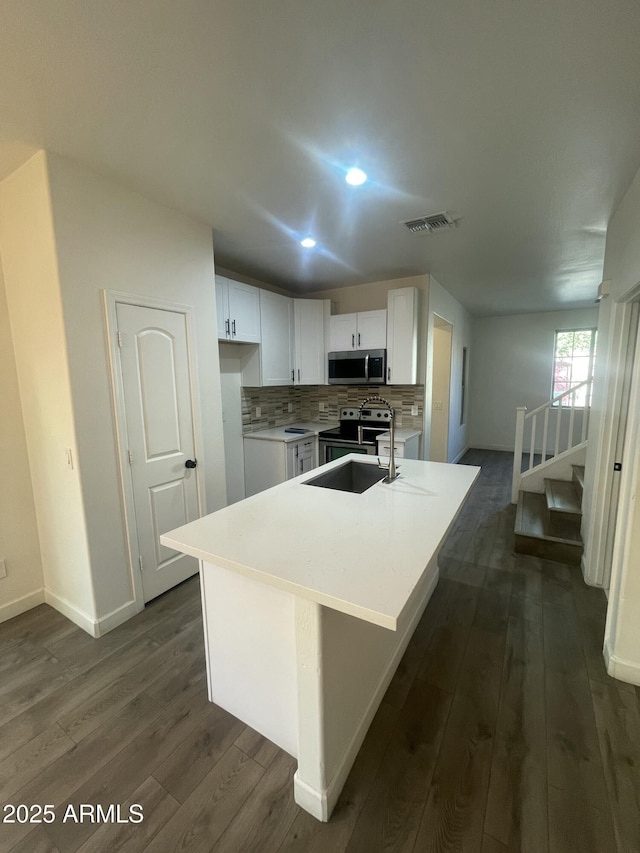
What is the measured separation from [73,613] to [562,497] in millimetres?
4102

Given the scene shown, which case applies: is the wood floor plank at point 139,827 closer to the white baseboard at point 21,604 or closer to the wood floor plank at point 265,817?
the wood floor plank at point 265,817

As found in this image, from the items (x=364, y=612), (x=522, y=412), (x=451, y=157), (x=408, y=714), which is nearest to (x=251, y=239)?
(x=451, y=157)

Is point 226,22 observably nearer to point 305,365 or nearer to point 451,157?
point 451,157

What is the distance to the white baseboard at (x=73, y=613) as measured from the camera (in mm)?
2094

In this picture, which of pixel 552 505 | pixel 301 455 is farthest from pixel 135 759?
pixel 552 505

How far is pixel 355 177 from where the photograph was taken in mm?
1933

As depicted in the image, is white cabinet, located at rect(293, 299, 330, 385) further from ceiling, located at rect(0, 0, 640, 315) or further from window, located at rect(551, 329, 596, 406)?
window, located at rect(551, 329, 596, 406)

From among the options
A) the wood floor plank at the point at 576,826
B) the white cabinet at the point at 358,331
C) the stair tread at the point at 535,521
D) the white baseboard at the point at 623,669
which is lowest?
the wood floor plank at the point at 576,826

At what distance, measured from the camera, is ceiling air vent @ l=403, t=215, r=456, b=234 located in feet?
7.90

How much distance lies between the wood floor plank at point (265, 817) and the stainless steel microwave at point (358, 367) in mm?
3238

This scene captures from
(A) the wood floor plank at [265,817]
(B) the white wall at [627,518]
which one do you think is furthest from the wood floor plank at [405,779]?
(B) the white wall at [627,518]

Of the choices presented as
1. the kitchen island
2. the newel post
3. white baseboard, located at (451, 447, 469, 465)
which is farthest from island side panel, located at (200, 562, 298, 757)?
white baseboard, located at (451, 447, 469, 465)

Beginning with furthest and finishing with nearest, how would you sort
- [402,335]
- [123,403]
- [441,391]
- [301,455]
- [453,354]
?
1. [441,391]
2. [453,354]
3. [301,455]
4. [402,335]
5. [123,403]

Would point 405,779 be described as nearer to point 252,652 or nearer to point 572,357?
point 252,652
